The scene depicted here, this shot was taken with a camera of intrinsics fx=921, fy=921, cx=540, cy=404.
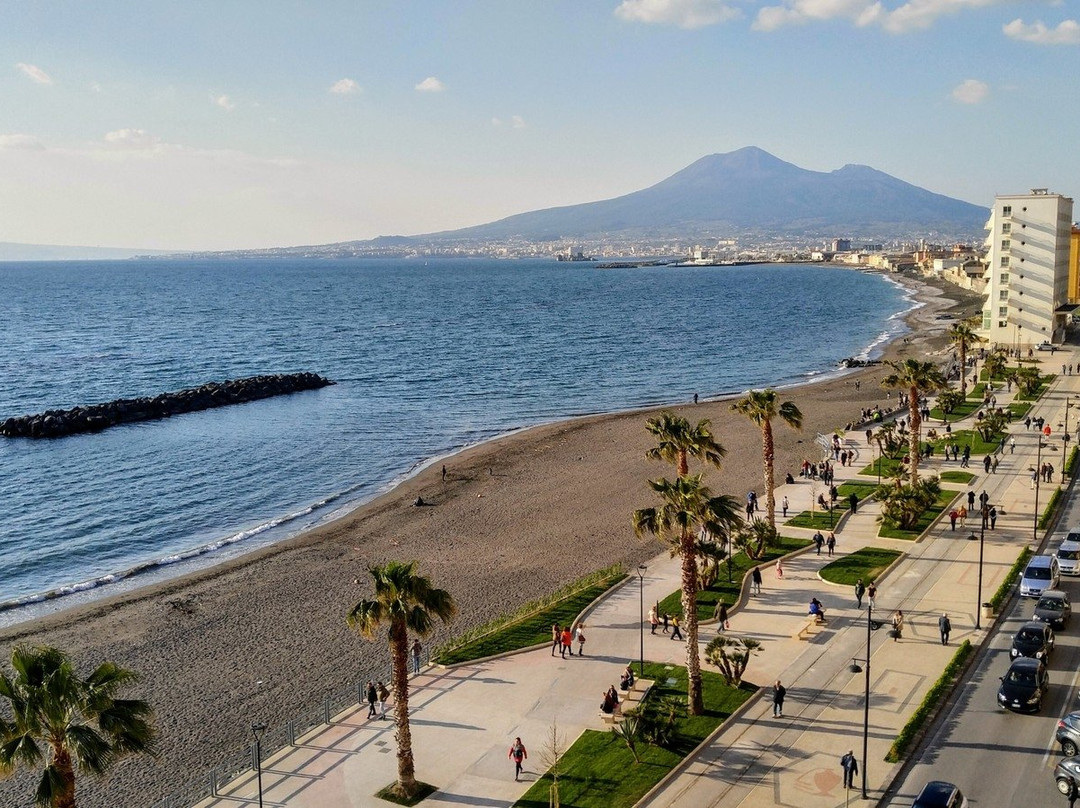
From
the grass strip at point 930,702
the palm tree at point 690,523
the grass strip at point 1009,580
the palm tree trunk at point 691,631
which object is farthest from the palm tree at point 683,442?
the grass strip at point 1009,580

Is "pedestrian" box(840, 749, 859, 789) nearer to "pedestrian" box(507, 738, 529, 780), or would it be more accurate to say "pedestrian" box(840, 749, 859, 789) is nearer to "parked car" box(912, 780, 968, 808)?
"parked car" box(912, 780, 968, 808)

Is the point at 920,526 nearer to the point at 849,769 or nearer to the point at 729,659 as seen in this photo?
the point at 729,659

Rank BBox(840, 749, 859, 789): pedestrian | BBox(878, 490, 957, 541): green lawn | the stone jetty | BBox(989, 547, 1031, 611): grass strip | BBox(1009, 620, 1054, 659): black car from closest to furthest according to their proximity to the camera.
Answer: BBox(840, 749, 859, 789): pedestrian → BBox(1009, 620, 1054, 659): black car → BBox(989, 547, 1031, 611): grass strip → BBox(878, 490, 957, 541): green lawn → the stone jetty

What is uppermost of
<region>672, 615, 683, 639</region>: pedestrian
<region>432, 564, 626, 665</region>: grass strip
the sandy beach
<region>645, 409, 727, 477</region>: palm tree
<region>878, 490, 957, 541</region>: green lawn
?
<region>645, 409, 727, 477</region>: palm tree

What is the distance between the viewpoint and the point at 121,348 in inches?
4828

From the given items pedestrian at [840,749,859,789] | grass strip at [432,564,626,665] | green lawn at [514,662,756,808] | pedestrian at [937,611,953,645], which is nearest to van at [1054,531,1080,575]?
pedestrian at [937,611,953,645]

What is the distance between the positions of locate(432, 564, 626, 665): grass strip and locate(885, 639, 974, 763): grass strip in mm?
11347

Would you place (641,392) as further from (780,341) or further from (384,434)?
(780,341)

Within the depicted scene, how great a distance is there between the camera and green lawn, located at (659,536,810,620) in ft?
105

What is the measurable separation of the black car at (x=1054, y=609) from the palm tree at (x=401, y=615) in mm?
19822

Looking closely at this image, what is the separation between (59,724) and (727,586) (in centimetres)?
2396

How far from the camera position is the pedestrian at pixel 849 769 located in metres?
20.8

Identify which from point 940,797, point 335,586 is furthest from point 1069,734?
point 335,586

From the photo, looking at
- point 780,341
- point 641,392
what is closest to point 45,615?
point 641,392
